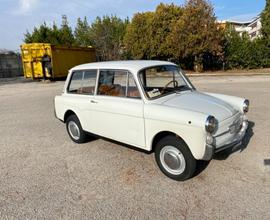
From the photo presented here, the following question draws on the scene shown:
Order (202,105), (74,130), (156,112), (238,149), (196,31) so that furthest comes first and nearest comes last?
(196,31)
(74,130)
(238,149)
(202,105)
(156,112)

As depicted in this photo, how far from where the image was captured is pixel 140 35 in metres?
24.1

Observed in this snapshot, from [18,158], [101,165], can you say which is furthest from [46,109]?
[101,165]

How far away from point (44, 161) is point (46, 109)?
4968mm

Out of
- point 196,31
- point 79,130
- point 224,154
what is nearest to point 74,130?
point 79,130

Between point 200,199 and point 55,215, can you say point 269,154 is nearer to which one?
point 200,199

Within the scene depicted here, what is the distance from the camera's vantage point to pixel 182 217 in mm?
2938

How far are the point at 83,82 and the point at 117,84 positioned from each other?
87 cm

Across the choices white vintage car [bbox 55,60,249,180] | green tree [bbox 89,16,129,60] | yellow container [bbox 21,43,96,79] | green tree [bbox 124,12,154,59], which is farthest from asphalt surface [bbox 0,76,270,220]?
green tree [bbox 89,16,129,60]

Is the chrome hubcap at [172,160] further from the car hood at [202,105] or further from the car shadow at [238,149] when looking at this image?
the car shadow at [238,149]

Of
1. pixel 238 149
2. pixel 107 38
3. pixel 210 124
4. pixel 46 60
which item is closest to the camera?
pixel 210 124

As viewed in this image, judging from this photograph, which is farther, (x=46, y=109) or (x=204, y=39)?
(x=204, y=39)

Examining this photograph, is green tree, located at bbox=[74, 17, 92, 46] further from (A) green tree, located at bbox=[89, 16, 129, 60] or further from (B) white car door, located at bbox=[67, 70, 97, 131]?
(B) white car door, located at bbox=[67, 70, 97, 131]

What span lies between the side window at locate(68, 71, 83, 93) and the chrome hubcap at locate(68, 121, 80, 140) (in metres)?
0.68

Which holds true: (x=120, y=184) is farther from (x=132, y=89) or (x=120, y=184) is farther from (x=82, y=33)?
(x=82, y=33)
